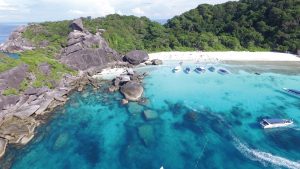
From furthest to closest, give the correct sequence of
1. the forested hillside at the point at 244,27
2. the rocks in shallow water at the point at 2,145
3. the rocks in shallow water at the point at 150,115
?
the forested hillside at the point at 244,27, the rocks in shallow water at the point at 150,115, the rocks in shallow water at the point at 2,145

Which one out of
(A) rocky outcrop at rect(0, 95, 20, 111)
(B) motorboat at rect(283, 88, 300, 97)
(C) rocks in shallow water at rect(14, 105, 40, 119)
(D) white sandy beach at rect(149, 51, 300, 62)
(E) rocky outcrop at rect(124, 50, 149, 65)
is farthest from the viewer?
(D) white sandy beach at rect(149, 51, 300, 62)

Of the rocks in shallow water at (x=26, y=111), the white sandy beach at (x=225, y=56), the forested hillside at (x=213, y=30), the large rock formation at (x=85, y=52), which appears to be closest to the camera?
the rocks in shallow water at (x=26, y=111)

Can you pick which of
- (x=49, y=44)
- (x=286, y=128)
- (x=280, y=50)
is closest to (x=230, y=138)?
(x=286, y=128)

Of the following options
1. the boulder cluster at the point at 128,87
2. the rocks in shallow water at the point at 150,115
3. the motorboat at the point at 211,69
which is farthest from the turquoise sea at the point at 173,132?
the motorboat at the point at 211,69

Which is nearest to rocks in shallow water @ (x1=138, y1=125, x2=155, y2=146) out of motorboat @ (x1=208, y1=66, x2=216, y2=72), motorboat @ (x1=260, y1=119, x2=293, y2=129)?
motorboat @ (x1=260, y1=119, x2=293, y2=129)

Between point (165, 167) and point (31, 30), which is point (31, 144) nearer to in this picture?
point (165, 167)

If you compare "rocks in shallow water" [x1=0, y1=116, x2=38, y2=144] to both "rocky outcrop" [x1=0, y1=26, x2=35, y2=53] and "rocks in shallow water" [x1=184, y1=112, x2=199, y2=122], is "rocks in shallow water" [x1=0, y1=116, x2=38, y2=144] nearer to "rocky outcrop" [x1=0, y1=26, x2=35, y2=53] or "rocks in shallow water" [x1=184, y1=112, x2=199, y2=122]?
"rocks in shallow water" [x1=184, y1=112, x2=199, y2=122]

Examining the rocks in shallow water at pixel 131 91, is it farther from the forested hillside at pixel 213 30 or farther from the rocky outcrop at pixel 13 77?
the forested hillside at pixel 213 30

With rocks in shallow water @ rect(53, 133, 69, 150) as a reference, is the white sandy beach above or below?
above
